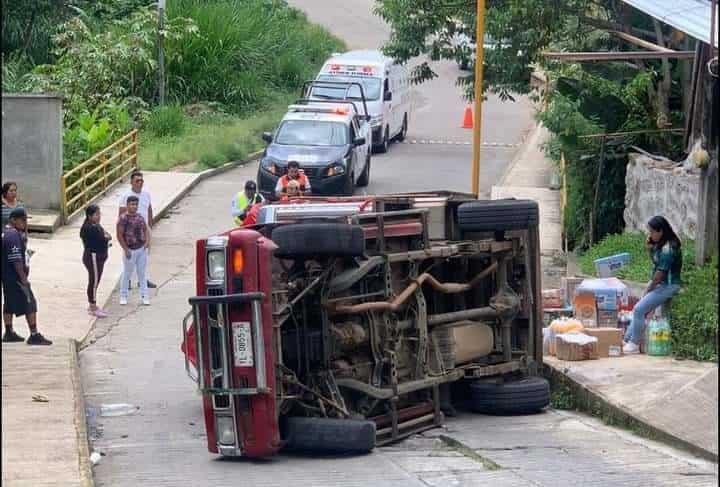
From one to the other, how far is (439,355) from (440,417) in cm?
52

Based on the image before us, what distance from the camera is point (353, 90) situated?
32.9m

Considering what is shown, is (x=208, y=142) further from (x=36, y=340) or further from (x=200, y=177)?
(x=36, y=340)

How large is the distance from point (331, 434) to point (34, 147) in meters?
13.7

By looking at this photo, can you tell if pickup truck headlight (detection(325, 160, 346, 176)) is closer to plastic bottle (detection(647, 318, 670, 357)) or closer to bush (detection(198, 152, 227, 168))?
bush (detection(198, 152, 227, 168))

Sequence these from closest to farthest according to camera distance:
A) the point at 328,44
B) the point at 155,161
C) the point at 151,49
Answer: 1. the point at 155,161
2. the point at 151,49
3. the point at 328,44

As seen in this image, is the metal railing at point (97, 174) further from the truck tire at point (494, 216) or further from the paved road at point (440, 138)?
the truck tire at point (494, 216)

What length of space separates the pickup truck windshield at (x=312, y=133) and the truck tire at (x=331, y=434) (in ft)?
54.4

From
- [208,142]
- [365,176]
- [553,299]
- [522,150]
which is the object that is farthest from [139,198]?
[522,150]

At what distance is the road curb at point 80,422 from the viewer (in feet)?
28.8

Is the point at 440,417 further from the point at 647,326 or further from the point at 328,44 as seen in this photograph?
the point at 328,44

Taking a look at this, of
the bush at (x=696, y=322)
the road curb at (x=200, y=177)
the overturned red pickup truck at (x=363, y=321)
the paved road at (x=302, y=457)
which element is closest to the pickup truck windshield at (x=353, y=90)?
the road curb at (x=200, y=177)

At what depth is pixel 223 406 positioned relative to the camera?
943 cm

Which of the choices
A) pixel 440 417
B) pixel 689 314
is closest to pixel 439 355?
pixel 440 417

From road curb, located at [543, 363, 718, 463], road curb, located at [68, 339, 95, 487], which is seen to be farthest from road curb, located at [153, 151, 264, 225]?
road curb, located at [543, 363, 718, 463]
